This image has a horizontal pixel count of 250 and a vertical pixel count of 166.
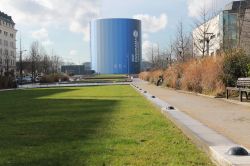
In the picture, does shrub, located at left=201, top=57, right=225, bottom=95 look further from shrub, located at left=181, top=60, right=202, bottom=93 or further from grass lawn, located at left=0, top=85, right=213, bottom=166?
grass lawn, located at left=0, top=85, right=213, bottom=166

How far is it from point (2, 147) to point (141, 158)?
9.77ft

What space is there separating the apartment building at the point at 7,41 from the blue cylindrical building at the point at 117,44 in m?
26.6

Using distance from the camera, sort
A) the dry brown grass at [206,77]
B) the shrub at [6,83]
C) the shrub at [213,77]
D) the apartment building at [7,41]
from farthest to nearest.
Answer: the apartment building at [7,41], the shrub at [6,83], the dry brown grass at [206,77], the shrub at [213,77]

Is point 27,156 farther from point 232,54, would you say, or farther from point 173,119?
point 232,54

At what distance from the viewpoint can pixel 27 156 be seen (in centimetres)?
820

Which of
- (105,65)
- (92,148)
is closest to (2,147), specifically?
(92,148)

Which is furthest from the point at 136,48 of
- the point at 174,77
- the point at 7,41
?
the point at 174,77

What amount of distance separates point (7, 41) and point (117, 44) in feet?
116

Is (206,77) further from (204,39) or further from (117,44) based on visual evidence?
(117,44)

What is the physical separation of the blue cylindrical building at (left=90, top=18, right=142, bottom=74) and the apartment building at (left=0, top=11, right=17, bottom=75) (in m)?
26.6

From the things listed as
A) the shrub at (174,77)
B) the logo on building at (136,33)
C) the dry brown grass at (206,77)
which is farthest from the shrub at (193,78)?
the logo on building at (136,33)

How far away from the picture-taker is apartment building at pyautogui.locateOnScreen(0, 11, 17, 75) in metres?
126

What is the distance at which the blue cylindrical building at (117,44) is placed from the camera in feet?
493

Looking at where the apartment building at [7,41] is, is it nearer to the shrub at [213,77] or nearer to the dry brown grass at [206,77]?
the dry brown grass at [206,77]
